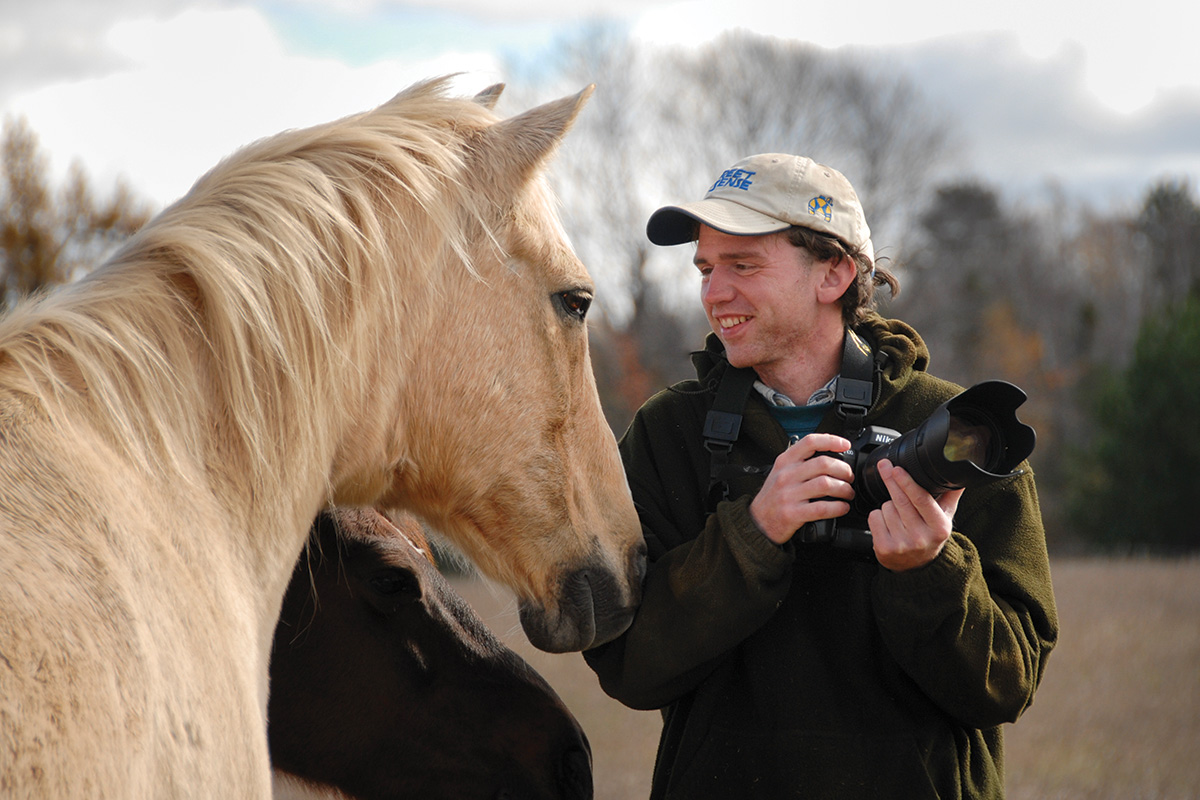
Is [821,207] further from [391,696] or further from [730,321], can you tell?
[391,696]

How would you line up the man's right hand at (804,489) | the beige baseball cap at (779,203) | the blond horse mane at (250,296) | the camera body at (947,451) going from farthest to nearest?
Answer: 1. the beige baseball cap at (779,203)
2. the man's right hand at (804,489)
3. the camera body at (947,451)
4. the blond horse mane at (250,296)

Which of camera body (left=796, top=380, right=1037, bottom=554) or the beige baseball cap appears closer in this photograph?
camera body (left=796, top=380, right=1037, bottom=554)

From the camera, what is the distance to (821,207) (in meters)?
2.29

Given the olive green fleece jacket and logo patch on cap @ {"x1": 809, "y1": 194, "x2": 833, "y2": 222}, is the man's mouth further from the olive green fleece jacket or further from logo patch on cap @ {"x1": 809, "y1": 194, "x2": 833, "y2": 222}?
logo patch on cap @ {"x1": 809, "y1": 194, "x2": 833, "y2": 222}

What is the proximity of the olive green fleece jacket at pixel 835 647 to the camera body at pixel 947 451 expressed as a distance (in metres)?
0.15

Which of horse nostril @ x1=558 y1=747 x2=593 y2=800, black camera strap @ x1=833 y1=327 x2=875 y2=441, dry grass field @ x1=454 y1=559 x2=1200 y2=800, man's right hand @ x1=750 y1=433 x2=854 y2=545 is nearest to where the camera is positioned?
man's right hand @ x1=750 y1=433 x2=854 y2=545

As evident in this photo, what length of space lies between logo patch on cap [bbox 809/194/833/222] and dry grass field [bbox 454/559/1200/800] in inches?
94.9

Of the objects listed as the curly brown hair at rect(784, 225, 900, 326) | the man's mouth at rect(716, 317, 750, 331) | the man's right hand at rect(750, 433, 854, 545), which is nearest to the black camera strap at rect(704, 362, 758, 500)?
the man's mouth at rect(716, 317, 750, 331)

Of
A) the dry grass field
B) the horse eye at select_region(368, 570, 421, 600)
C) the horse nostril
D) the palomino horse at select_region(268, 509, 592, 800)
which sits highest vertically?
the horse eye at select_region(368, 570, 421, 600)

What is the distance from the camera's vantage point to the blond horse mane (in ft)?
4.80

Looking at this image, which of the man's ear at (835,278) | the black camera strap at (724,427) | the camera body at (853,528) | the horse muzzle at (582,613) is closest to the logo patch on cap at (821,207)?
the man's ear at (835,278)

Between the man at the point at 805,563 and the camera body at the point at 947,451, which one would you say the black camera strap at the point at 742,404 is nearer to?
the man at the point at 805,563

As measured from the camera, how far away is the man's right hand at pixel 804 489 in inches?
73.8

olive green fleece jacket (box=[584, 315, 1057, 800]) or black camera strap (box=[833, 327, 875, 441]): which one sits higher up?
black camera strap (box=[833, 327, 875, 441])
